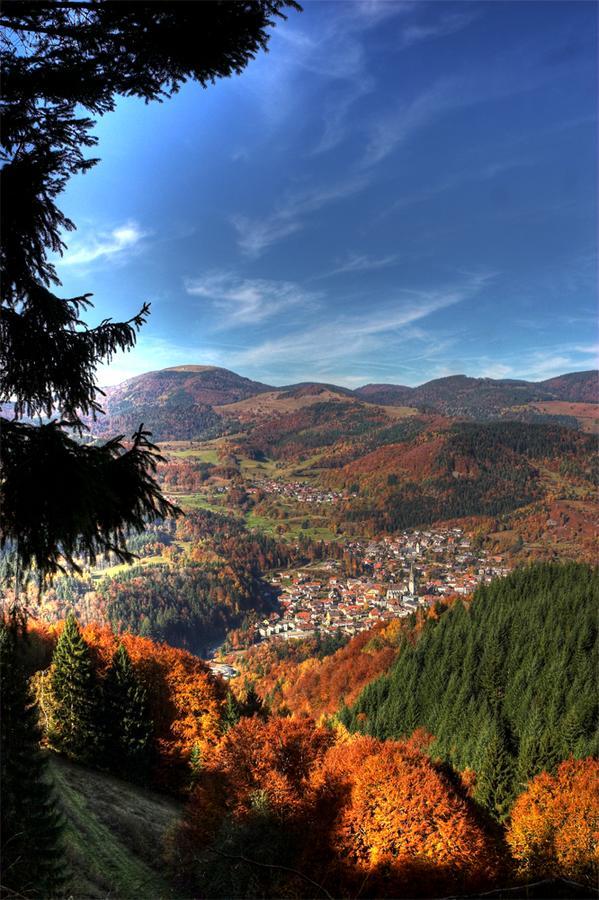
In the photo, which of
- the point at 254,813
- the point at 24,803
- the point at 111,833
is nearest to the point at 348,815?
the point at 254,813

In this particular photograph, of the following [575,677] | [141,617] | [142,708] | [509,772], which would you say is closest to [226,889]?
[142,708]

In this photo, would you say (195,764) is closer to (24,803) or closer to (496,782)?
(24,803)

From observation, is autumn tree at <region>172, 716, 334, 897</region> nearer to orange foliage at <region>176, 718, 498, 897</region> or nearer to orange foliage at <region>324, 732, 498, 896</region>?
orange foliage at <region>176, 718, 498, 897</region>

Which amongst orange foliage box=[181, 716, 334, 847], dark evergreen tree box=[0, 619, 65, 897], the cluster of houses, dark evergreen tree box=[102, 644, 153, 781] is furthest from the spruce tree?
the cluster of houses

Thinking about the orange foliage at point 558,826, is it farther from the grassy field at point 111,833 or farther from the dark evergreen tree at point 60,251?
the dark evergreen tree at point 60,251

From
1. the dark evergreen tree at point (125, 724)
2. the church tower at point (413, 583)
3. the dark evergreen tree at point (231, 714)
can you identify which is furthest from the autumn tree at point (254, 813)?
the church tower at point (413, 583)

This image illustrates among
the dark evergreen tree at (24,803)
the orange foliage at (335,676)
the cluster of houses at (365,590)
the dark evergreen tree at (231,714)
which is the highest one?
the dark evergreen tree at (24,803)

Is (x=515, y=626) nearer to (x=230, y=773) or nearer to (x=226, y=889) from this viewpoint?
(x=230, y=773)
